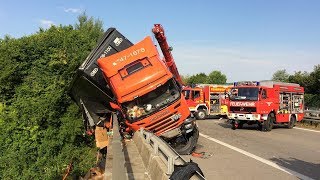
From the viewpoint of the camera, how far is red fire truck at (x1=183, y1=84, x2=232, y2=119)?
35062 mm

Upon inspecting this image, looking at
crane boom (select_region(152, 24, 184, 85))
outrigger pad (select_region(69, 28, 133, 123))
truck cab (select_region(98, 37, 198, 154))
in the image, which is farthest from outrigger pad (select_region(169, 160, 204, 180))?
crane boom (select_region(152, 24, 184, 85))

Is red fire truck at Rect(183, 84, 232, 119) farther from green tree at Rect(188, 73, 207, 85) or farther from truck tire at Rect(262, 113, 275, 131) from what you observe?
green tree at Rect(188, 73, 207, 85)

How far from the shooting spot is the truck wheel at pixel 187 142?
14.9 metres

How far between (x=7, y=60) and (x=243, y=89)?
43.7 ft

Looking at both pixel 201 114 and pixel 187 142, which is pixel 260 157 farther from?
pixel 201 114

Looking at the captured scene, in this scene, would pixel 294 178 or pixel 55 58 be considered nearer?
pixel 294 178

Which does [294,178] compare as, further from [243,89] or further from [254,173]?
[243,89]

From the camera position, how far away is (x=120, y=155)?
16.5ft

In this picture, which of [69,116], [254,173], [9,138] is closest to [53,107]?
[69,116]

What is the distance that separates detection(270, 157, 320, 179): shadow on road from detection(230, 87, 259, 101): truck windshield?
10.6m

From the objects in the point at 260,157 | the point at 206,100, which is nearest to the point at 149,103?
the point at 260,157

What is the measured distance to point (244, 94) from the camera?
25.0m

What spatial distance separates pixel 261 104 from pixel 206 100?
1163cm

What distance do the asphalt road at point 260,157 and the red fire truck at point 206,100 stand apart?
14.1 m
